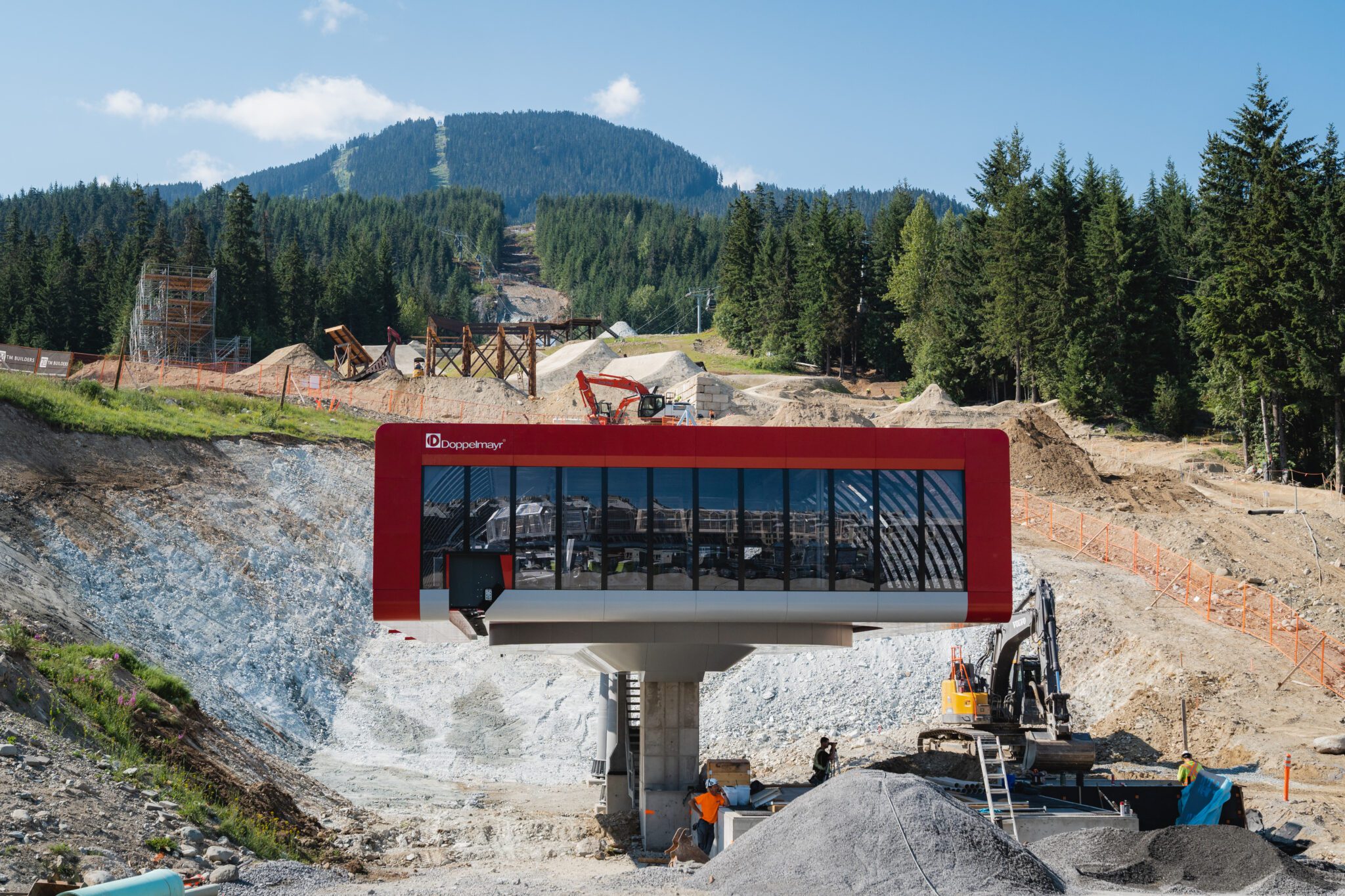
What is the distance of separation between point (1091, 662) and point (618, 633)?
17.0 metres

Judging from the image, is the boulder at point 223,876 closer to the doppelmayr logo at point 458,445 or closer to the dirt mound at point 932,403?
the doppelmayr logo at point 458,445

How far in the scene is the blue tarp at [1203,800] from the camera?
21453 millimetres

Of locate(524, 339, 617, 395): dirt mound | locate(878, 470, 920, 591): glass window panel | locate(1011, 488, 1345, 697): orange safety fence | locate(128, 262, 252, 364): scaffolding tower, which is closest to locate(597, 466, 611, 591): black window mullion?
locate(878, 470, 920, 591): glass window panel

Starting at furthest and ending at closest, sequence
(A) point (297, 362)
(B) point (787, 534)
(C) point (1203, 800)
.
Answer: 1. (A) point (297, 362)
2. (B) point (787, 534)
3. (C) point (1203, 800)

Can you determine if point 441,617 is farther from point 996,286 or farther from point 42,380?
point 996,286

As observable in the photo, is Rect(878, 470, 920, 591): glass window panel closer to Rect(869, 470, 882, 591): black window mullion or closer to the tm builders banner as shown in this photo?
Rect(869, 470, 882, 591): black window mullion

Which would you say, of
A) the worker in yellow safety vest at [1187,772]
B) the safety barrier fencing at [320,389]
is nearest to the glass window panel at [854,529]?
the worker in yellow safety vest at [1187,772]

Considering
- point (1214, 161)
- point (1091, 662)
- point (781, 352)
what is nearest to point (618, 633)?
point (1091, 662)

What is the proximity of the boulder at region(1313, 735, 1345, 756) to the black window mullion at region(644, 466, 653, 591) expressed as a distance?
1587cm

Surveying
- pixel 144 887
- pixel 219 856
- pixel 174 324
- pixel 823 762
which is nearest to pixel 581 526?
pixel 823 762

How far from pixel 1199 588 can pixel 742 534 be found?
2109 cm

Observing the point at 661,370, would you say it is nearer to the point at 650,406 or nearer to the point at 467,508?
the point at 650,406

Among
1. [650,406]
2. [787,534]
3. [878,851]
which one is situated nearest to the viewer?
[878,851]

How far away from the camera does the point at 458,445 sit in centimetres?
2223
